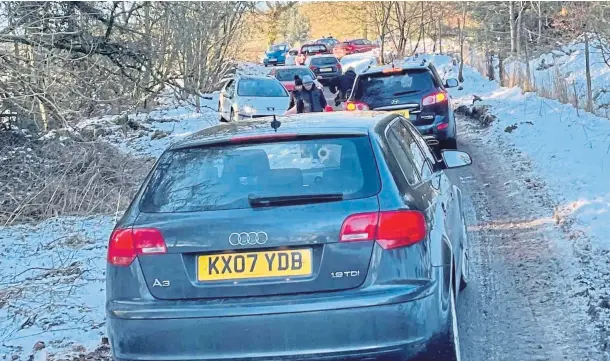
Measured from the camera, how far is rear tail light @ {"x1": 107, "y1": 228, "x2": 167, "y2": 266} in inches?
141

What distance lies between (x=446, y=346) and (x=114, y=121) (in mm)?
15240

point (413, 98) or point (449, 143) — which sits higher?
point (413, 98)

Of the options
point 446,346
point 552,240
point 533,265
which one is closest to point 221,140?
point 446,346

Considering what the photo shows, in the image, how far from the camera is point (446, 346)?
12.1ft

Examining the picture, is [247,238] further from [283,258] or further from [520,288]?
[520,288]

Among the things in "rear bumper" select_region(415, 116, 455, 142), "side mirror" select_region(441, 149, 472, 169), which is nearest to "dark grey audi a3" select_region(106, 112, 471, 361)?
"side mirror" select_region(441, 149, 472, 169)

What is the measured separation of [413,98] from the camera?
1132 cm

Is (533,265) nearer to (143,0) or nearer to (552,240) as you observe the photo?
(552,240)

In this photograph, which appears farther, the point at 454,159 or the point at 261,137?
the point at 454,159

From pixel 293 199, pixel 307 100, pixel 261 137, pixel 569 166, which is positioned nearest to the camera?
pixel 293 199

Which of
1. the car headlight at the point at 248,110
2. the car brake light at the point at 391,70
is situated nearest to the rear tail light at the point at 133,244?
the car brake light at the point at 391,70

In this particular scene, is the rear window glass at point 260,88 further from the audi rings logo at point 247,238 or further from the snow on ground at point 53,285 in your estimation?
the audi rings logo at point 247,238

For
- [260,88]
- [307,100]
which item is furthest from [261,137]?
[260,88]

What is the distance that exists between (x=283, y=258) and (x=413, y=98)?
27.0ft
